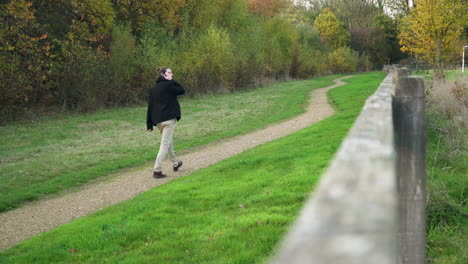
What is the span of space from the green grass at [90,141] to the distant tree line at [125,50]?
2.10 meters

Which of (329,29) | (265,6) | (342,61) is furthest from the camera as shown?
(329,29)

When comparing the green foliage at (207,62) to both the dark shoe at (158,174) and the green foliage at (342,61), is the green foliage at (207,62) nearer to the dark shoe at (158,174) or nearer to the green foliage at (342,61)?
the dark shoe at (158,174)

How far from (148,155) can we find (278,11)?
2769 inches

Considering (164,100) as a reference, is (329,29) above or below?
above

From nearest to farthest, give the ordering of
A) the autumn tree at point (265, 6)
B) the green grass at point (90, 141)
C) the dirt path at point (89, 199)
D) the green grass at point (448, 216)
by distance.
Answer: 1. the green grass at point (448, 216)
2. the dirt path at point (89, 199)
3. the green grass at point (90, 141)
4. the autumn tree at point (265, 6)

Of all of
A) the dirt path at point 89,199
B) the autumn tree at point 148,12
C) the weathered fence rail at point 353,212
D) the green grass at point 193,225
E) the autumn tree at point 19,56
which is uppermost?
the autumn tree at point 148,12

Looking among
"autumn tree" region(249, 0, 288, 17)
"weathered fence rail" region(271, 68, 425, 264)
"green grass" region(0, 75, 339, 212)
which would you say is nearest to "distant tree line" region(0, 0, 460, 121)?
"green grass" region(0, 75, 339, 212)

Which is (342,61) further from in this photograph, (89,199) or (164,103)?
(89,199)

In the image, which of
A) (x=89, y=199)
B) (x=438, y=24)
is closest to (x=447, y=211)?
(x=89, y=199)

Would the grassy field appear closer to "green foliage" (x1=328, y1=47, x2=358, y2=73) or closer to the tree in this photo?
the tree

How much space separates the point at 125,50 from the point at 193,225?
24897 mm

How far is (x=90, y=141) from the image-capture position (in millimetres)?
16531

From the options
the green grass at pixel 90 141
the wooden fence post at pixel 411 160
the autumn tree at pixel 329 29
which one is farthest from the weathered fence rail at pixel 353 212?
the autumn tree at pixel 329 29

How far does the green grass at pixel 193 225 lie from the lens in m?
5.10
